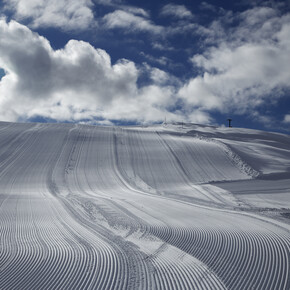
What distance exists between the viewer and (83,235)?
1105cm

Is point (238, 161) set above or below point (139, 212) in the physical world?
above

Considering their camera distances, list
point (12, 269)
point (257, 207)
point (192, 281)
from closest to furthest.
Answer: point (192, 281) → point (12, 269) → point (257, 207)

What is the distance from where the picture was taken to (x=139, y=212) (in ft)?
49.0

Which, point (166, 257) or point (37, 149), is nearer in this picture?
point (166, 257)

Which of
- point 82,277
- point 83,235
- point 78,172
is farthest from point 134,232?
point 78,172

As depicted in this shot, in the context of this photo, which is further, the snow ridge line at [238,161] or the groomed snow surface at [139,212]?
the snow ridge line at [238,161]

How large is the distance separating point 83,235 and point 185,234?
11.3 feet

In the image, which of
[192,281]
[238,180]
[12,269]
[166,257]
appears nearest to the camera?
[192,281]

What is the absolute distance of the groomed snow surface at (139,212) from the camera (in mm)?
7766

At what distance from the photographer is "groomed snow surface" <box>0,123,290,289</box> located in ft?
25.5

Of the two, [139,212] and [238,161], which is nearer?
[139,212]

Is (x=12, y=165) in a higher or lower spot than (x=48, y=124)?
lower

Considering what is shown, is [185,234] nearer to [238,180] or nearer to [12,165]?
[238,180]

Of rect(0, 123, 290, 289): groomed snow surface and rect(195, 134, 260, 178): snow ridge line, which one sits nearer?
rect(0, 123, 290, 289): groomed snow surface
